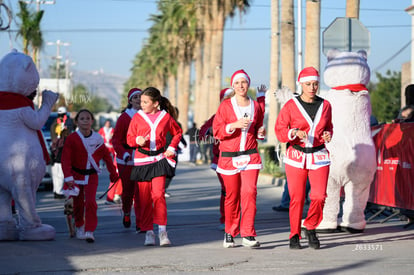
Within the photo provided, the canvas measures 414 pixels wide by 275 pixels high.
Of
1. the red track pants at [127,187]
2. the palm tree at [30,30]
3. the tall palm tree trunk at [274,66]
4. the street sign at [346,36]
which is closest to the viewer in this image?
the red track pants at [127,187]

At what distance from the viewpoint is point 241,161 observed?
10016 mm

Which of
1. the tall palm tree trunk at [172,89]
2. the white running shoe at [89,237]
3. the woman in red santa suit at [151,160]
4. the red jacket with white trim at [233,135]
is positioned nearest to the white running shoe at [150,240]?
the woman in red santa suit at [151,160]

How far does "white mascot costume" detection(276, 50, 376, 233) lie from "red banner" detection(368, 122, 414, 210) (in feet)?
2.96

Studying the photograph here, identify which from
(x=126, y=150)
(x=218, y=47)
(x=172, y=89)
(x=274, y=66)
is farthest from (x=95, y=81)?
(x=172, y=89)

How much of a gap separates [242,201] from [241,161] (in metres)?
0.47

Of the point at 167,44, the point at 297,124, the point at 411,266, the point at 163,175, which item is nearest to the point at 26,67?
the point at 163,175

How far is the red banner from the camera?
12.0 meters

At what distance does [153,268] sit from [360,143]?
158 inches

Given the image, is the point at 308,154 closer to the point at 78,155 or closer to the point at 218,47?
the point at 78,155

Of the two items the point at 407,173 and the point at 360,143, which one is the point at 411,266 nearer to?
the point at 360,143

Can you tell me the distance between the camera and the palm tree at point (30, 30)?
3691 cm

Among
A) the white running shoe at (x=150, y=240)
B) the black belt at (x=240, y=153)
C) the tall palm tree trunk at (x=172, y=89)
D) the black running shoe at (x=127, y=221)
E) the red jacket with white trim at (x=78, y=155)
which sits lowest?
the tall palm tree trunk at (x=172, y=89)

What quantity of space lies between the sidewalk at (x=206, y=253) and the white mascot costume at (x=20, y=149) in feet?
1.03

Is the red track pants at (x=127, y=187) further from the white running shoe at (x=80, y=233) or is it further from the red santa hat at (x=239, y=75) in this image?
the red santa hat at (x=239, y=75)
